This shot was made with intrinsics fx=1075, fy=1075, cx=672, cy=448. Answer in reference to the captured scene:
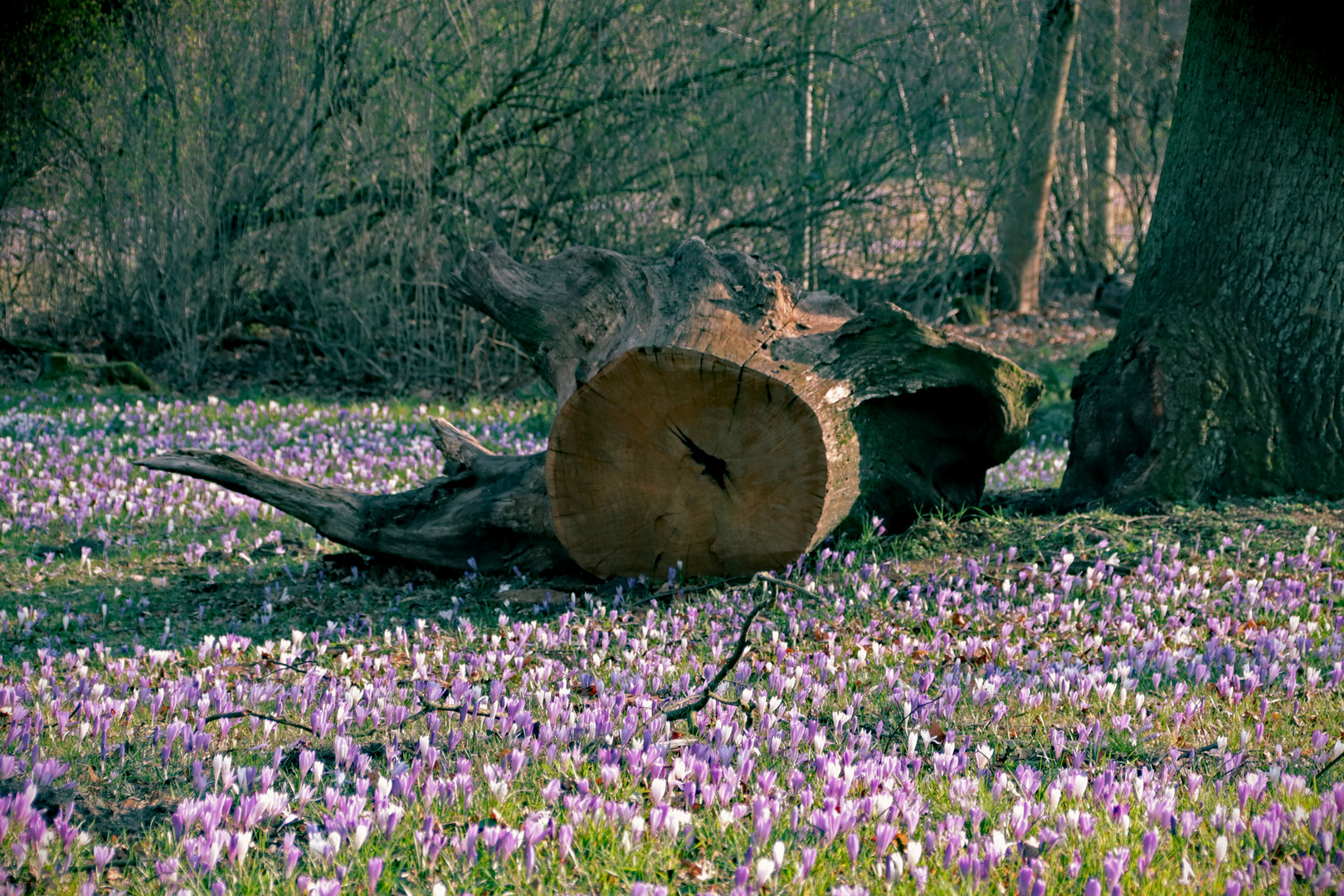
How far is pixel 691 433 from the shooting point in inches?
207

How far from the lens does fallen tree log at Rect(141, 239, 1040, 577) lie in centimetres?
519

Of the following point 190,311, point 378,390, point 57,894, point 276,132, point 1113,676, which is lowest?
point 57,894

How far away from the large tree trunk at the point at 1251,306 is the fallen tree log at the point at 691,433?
849 millimetres

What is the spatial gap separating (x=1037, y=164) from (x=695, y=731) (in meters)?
16.9

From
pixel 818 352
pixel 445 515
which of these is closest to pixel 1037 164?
pixel 818 352

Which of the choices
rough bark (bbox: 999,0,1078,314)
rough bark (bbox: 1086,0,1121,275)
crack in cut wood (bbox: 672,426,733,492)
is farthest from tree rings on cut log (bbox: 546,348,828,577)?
rough bark (bbox: 1086,0,1121,275)

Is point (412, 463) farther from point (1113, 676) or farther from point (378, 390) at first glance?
point (1113, 676)

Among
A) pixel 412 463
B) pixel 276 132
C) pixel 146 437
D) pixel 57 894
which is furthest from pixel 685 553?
pixel 276 132

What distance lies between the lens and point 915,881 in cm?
247

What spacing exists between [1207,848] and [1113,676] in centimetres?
151

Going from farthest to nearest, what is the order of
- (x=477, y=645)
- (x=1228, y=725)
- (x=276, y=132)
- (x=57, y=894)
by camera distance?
(x=276, y=132)
(x=477, y=645)
(x=1228, y=725)
(x=57, y=894)

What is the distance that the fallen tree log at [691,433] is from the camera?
5.19 m

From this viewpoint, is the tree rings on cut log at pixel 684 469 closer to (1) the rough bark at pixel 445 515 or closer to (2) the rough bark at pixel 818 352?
(2) the rough bark at pixel 818 352

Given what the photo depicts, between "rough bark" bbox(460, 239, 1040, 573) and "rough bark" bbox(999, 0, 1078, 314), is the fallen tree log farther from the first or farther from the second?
"rough bark" bbox(999, 0, 1078, 314)
